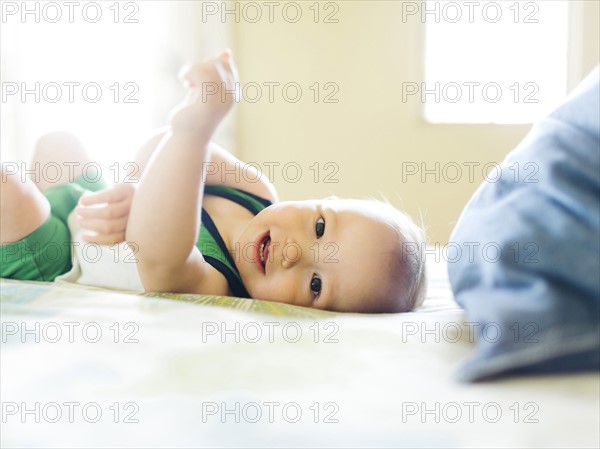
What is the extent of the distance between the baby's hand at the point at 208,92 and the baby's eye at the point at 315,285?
0.92 feet

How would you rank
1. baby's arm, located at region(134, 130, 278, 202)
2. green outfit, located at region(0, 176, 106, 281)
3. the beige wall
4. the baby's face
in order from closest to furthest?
the baby's face < green outfit, located at region(0, 176, 106, 281) < baby's arm, located at region(134, 130, 278, 202) < the beige wall

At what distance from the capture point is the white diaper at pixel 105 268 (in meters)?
1.07

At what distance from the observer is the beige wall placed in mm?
2838

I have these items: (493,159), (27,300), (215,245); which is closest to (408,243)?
(215,245)

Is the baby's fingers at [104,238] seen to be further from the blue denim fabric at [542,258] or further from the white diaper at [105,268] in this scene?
the blue denim fabric at [542,258]

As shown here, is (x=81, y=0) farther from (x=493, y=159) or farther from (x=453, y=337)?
(x=493, y=159)

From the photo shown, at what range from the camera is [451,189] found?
9.47 feet

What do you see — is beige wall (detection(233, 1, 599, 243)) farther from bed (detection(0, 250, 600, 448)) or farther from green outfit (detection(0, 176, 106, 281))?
bed (detection(0, 250, 600, 448))

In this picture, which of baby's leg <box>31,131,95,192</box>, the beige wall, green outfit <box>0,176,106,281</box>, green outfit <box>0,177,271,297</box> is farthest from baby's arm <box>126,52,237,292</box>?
the beige wall

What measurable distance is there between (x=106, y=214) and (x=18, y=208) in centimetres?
26

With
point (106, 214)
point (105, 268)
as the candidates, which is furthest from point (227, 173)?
point (106, 214)

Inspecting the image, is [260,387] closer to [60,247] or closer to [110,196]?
[110,196]

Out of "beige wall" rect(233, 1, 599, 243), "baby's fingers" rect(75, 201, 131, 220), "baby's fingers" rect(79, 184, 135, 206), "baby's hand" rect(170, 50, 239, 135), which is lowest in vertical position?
"beige wall" rect(233, 1, 599, 243)

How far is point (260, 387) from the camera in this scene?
0.61 meters
